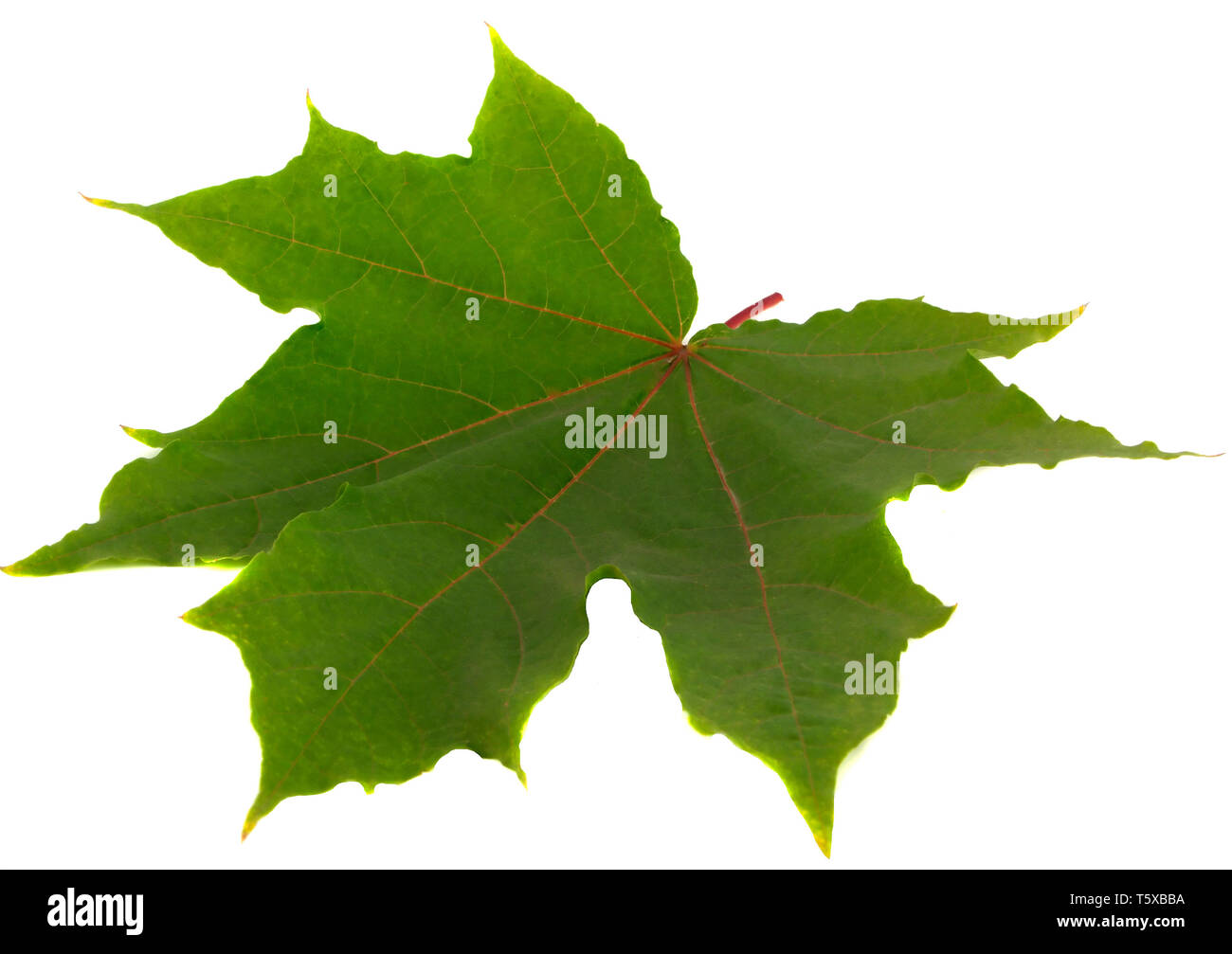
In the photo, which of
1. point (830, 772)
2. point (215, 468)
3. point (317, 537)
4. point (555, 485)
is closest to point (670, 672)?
point (830, 772)

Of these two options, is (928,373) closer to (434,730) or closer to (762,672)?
(762,672)

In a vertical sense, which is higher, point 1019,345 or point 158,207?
point 158,207

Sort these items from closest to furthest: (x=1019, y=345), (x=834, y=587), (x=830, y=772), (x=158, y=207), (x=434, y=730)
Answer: (x=830, y=772)
(x=434, y=730)
(x=834, y=587)
(x=158, y=207)
(x=1019, y=345)
